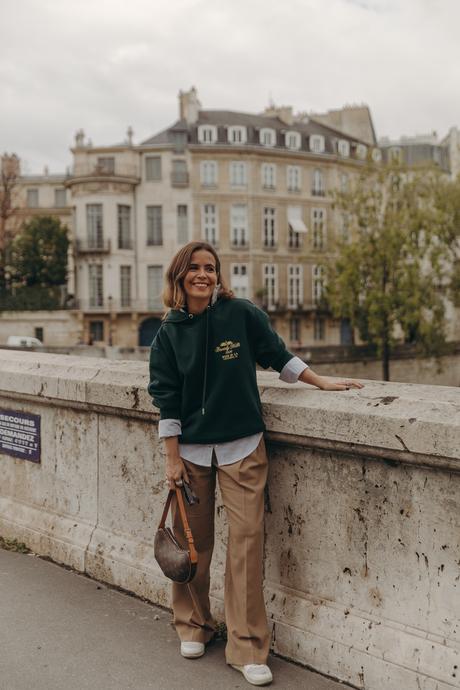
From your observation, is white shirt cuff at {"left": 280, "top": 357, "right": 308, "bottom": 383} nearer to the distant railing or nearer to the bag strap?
the bag strap

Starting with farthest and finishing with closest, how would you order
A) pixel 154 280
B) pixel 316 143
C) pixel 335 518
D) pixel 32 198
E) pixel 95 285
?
1. pixel 32 198
2. pixel 316 143
3. pixel 154 280
4. pixel 95 285
5. pixel 335 518

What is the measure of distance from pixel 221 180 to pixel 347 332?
45.0 ft

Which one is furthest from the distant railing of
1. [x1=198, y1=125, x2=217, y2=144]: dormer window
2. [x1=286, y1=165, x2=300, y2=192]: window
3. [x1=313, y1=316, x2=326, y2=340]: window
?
[x1=313, y1=316, x2=326, y2=340]: window

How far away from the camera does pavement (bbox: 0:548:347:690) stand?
3.35 meters

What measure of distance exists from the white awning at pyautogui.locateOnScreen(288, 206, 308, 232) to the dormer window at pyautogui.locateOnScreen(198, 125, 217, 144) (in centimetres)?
700

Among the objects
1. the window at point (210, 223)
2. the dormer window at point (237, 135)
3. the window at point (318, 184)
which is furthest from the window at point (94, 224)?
the window at point (318, 184)

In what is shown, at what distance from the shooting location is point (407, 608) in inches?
126

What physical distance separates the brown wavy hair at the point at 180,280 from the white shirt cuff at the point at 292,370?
0.44 meters

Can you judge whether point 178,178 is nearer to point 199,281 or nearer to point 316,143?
point 316,143

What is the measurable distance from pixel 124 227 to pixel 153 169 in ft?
14.2

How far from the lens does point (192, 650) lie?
3.60 metres

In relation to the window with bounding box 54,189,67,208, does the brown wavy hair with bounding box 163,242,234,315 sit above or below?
below

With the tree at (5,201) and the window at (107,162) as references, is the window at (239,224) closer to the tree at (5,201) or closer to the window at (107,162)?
the window at (107,162)

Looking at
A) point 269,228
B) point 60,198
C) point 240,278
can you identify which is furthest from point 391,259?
point 60,198
